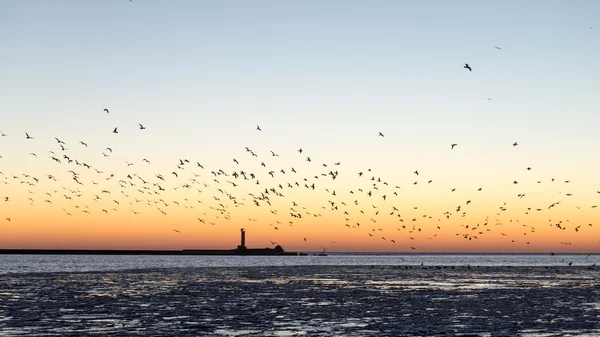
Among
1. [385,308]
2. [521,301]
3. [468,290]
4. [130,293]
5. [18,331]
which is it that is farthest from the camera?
[468,290]

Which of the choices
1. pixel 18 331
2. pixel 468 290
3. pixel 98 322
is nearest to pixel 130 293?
pixel 98 322

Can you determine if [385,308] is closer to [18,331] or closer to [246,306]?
[246,306]

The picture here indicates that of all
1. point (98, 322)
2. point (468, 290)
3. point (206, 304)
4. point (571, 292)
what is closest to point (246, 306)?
point (206, 304)

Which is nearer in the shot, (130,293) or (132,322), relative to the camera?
(132,322)

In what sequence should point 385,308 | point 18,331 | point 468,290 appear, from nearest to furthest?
point 18,331 → point 385,308 → point 468,290

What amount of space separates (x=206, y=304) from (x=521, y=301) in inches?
853

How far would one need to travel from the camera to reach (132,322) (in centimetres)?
3503

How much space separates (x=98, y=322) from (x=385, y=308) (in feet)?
57.3

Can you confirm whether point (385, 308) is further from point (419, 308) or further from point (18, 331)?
point (18, 331)

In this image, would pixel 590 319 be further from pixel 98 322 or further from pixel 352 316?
pixel 98 322

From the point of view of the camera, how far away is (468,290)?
60844mm

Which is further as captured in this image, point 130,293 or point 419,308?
point 130,293

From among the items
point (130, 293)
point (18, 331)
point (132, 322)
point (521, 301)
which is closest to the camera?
point (18, 331)

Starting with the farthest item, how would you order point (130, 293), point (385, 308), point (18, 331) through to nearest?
1. point (130, 293)
2. point (385, 308)
3. point (18, 331)
